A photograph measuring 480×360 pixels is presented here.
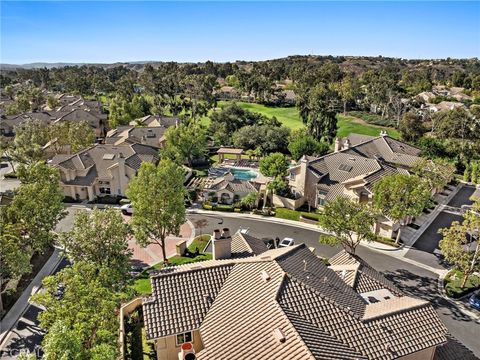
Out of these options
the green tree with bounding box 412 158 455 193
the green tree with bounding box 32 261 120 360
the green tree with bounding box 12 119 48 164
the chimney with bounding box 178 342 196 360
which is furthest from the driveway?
the green tree with bounding box 12 119 48 164

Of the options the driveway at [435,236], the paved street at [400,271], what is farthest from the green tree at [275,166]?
the driveway at [435,236]

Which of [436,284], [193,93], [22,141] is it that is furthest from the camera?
[193,93]

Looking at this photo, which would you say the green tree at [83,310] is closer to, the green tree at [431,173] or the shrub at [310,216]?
the shrub at [310,216]

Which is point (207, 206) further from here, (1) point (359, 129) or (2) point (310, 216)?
(1) point (359, 129)

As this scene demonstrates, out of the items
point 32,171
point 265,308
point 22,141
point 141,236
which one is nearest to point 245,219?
point 141,236

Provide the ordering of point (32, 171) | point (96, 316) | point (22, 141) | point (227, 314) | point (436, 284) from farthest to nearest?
point (22, 141) → point (32, 171) → point (436, 284) → point (227, 314) → point (96, 316)

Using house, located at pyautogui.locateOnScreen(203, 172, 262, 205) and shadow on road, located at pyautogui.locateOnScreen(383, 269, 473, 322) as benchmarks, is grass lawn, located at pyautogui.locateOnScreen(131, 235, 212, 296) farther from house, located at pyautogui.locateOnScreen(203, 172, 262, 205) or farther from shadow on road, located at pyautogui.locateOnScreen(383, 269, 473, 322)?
shadow on road, located at pyautogui.locateOnScreen(383, 269, 473, 322)

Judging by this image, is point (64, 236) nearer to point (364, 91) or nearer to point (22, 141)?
point (22, 141)
